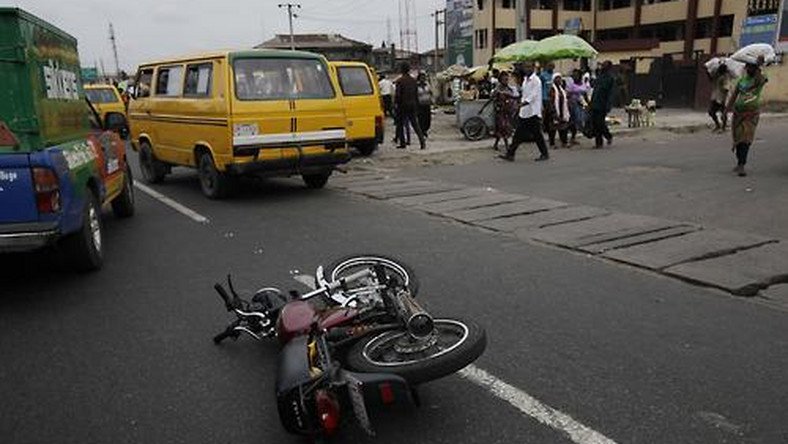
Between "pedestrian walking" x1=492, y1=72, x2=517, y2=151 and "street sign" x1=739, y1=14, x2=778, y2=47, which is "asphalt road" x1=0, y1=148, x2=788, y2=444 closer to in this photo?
"pedestrian walking" x1=492, y1=72, x2=517, y2=151

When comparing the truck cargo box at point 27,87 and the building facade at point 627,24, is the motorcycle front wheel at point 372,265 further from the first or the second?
the building facade at point 627,24

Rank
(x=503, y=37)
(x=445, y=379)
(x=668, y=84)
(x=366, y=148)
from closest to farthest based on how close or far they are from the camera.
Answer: (x=445, y=379)
(x=366, y=148)
(x=668, y=84)
(x=503, y=37)

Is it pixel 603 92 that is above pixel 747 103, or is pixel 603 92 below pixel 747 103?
above

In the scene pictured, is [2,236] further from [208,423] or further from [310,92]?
[310,92]

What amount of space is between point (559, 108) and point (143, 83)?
8.48 metres

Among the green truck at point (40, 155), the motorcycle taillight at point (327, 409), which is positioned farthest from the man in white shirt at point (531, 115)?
the motorcycle taillight at point (327, 409)

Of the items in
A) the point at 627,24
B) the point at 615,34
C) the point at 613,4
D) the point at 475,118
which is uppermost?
the point at 613,4

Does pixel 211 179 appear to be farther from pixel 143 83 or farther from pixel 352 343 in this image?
pixel 352 343

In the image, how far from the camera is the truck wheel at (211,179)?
9.09 m

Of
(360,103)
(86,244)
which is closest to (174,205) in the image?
(86,244)

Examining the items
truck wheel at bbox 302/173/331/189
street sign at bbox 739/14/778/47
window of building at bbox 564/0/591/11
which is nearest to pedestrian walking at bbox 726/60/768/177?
truck wheel at bbox 302/173/331/189

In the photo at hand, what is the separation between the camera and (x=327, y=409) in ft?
9.21

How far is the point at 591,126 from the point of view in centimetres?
1519

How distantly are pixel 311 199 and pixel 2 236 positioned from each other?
16.0 ft
